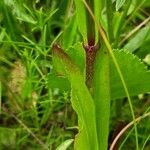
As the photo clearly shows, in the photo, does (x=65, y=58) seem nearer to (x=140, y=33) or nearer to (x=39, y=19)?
(x=39, y=19)

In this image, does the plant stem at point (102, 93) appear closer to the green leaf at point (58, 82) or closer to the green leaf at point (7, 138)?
the green leaf at point (58, 82)

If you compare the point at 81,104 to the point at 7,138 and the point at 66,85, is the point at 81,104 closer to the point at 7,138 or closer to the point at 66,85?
the point at 66,85

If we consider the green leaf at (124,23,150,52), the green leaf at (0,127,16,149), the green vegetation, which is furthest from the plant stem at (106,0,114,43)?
the green leaf at (0,127,16,149)

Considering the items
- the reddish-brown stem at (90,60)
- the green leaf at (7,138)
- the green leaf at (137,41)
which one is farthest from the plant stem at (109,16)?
the green leaf at (7,138)

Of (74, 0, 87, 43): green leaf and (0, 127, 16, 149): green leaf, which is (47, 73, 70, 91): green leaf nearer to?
(74, 0, 87, 43): green leaf

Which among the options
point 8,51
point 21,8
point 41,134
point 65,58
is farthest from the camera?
point 8,51

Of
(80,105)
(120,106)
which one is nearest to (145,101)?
(120,106)

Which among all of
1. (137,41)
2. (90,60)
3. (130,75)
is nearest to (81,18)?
(90,60)
